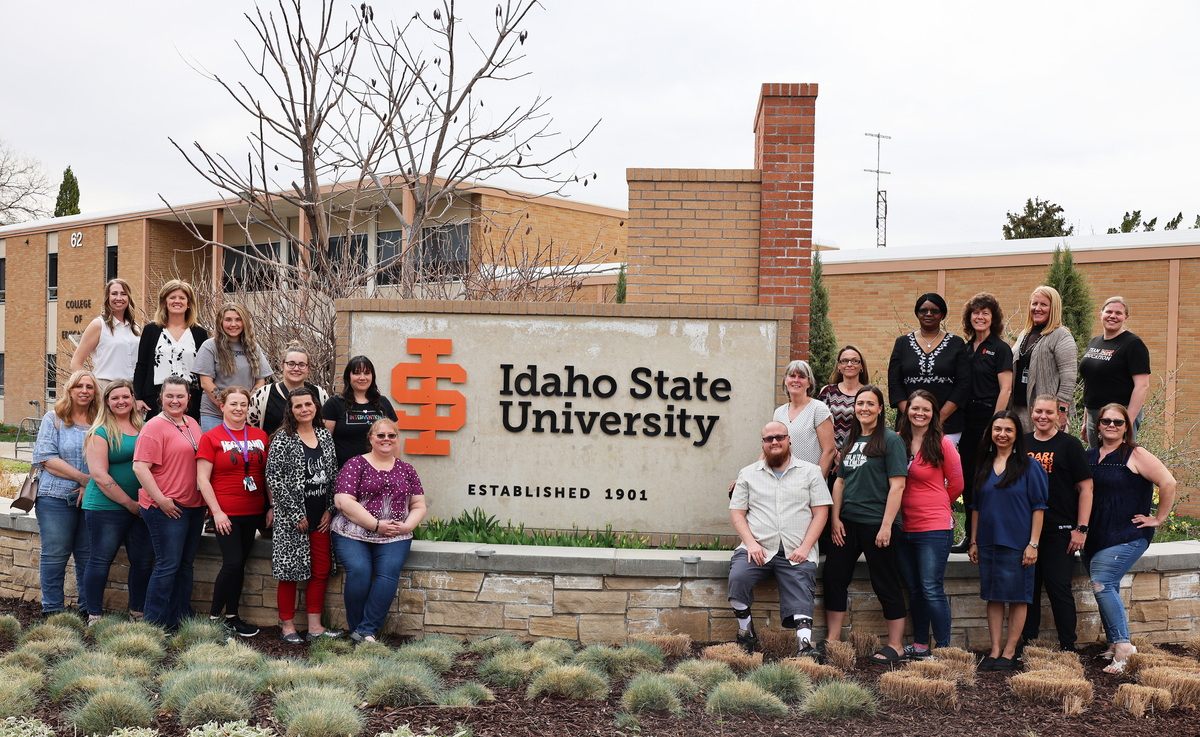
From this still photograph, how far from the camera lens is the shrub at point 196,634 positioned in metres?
5.46

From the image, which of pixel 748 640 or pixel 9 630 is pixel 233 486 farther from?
pixel 748 640

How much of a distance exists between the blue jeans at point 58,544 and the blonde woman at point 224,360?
3.43 ft

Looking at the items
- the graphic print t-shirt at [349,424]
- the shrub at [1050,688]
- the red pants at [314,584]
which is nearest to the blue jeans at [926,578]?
the shrub at [1050,688]

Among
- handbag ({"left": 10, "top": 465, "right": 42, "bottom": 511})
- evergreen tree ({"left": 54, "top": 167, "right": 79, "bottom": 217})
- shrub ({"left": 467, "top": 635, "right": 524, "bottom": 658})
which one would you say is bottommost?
shrub ({"left": 467, "top": 635, "right": 524, "bottom": 658})

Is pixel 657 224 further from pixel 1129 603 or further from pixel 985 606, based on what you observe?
pixel 1129 603

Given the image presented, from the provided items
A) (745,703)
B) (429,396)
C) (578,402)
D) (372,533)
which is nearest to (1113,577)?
(745,703)

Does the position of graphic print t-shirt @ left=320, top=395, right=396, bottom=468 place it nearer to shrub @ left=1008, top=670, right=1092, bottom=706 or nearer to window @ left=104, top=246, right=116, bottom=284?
shrub @ left=1008, top=670, right=1092, bottom=706

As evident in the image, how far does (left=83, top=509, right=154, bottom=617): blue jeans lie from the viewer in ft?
19.0

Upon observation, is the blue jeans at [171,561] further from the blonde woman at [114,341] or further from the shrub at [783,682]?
the shrub at [783,682]

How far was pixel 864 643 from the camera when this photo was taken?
5.62m

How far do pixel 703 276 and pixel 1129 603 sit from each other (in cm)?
389

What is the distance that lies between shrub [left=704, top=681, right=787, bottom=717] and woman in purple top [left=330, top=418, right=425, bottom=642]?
2.23 metres

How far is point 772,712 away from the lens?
455cm

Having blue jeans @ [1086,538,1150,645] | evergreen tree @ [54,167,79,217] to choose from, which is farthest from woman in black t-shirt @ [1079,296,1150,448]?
evergreen tree @ [54,167,79,217]
